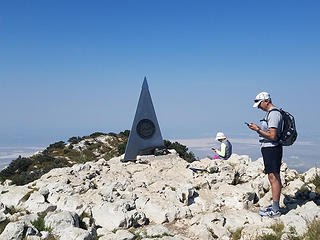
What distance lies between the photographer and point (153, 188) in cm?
906

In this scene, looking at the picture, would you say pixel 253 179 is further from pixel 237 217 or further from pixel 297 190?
pixel 237 217

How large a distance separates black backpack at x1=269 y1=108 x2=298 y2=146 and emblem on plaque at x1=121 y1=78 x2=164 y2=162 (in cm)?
811

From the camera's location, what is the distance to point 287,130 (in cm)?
615

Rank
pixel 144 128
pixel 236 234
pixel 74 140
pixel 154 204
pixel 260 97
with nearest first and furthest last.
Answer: pixel 236 234 < pixel 260 97 < pixel 154 204 < pixel 144 128 < pixel 74 140

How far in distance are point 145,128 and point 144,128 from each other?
0.05 metres

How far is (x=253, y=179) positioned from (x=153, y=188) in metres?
3.48

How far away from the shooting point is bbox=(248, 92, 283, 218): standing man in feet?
19.9

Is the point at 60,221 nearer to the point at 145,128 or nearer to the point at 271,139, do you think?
the point at 271,139

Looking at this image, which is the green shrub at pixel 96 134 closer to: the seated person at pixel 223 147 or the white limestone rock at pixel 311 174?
the seated person at pixel 223 147

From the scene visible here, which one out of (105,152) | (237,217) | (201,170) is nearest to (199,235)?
(237,217)

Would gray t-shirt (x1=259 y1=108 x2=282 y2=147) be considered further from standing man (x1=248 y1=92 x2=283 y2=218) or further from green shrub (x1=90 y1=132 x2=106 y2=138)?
green shrub (x1=90 y1=132 x2=106 y2=138)

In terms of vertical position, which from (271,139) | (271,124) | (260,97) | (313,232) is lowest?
(313,232)

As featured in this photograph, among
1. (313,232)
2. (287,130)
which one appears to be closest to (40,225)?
(313,232)

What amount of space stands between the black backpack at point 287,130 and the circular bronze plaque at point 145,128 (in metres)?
8.27
